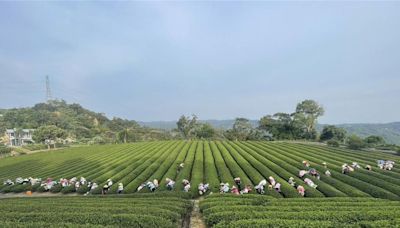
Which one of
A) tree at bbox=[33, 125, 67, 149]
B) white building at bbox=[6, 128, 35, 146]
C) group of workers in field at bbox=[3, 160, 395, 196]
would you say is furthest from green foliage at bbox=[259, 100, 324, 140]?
white building at bbox=[6, 128, 35, 146]

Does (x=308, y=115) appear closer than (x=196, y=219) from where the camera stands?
No

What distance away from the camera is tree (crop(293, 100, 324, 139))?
76.8 m

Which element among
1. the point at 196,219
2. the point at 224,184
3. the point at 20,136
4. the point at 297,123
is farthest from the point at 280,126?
the point at 20,136

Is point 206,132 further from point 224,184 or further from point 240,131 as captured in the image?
point 224,184

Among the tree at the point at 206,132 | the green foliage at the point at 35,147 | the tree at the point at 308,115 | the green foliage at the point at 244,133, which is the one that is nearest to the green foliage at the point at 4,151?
the green foliage at the point at 35,147

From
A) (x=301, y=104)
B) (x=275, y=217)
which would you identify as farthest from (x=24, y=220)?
(x=301, y=104)

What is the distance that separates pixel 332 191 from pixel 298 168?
342 inches

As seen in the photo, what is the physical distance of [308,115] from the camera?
78.9 metres

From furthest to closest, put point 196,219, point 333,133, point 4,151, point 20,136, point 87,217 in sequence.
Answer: point 20,136 → point 333,133 → point 4,151 → point 196,219 → point 87,217

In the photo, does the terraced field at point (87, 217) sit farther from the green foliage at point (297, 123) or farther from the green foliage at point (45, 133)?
the green foliage at point (297, 123)

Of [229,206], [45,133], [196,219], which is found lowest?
[196,219]

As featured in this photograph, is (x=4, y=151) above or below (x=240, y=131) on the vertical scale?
below

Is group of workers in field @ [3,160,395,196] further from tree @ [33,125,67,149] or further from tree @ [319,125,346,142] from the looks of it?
tree @ [33,125,67,149]

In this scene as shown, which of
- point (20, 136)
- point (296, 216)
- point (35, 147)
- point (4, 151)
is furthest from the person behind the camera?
point (20, 136)
